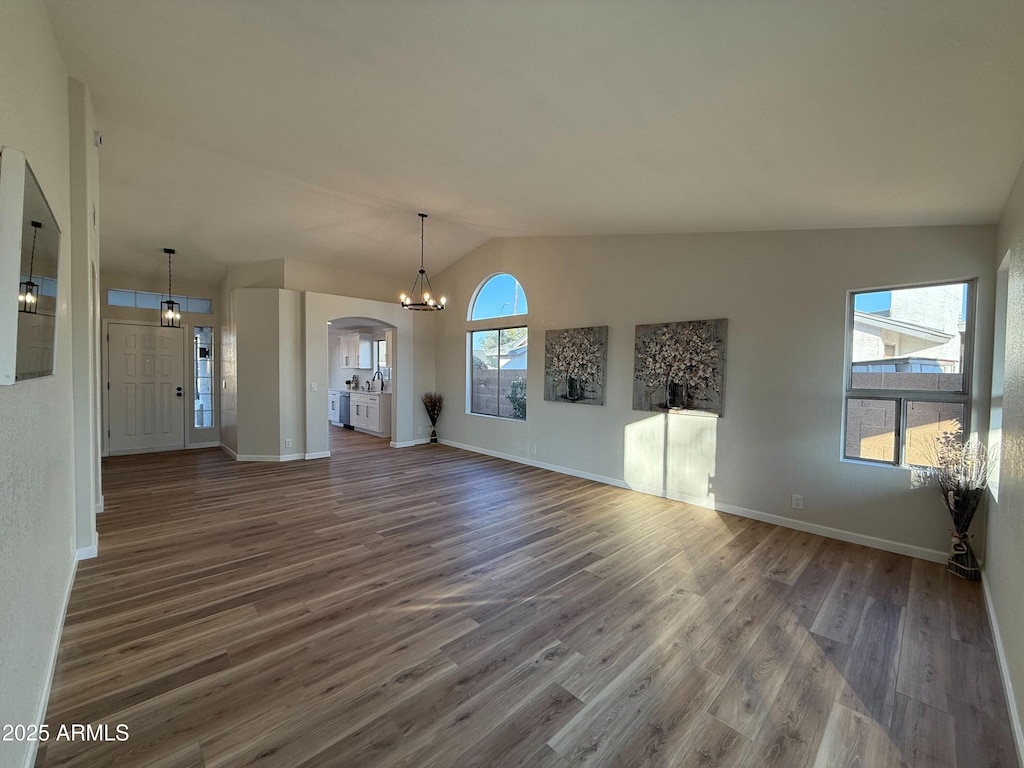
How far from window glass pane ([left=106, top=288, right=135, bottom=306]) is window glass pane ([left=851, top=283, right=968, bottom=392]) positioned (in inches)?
392

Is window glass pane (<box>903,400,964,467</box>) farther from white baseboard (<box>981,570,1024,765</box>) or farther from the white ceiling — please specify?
the white ceiling

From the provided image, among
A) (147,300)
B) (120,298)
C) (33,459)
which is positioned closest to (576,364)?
(33,459)

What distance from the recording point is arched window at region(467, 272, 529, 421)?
6734 millimetres

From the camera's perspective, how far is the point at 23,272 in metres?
1.44

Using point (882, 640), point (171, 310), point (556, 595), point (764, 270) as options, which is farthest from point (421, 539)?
point (171, 310)

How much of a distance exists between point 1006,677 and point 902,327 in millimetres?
2578

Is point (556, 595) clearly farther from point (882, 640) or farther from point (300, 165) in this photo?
point (300, 165)

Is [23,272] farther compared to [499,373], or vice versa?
[499,373]

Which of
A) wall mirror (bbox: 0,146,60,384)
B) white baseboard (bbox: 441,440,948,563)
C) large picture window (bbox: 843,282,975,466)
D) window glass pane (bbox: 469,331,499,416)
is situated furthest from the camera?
window glass pane (bbox: 469,331,499,416)

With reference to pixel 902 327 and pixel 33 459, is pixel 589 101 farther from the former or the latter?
pixel 902 327

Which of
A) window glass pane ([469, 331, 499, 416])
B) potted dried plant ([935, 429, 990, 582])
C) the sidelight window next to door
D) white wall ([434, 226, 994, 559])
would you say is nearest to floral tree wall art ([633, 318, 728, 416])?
white wall ([434, 226, 994, 559])

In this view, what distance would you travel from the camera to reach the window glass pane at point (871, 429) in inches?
143

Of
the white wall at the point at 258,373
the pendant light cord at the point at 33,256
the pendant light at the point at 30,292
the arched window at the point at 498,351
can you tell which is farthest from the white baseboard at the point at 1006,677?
the white wall at the point at 258,373

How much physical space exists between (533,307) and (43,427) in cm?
518
